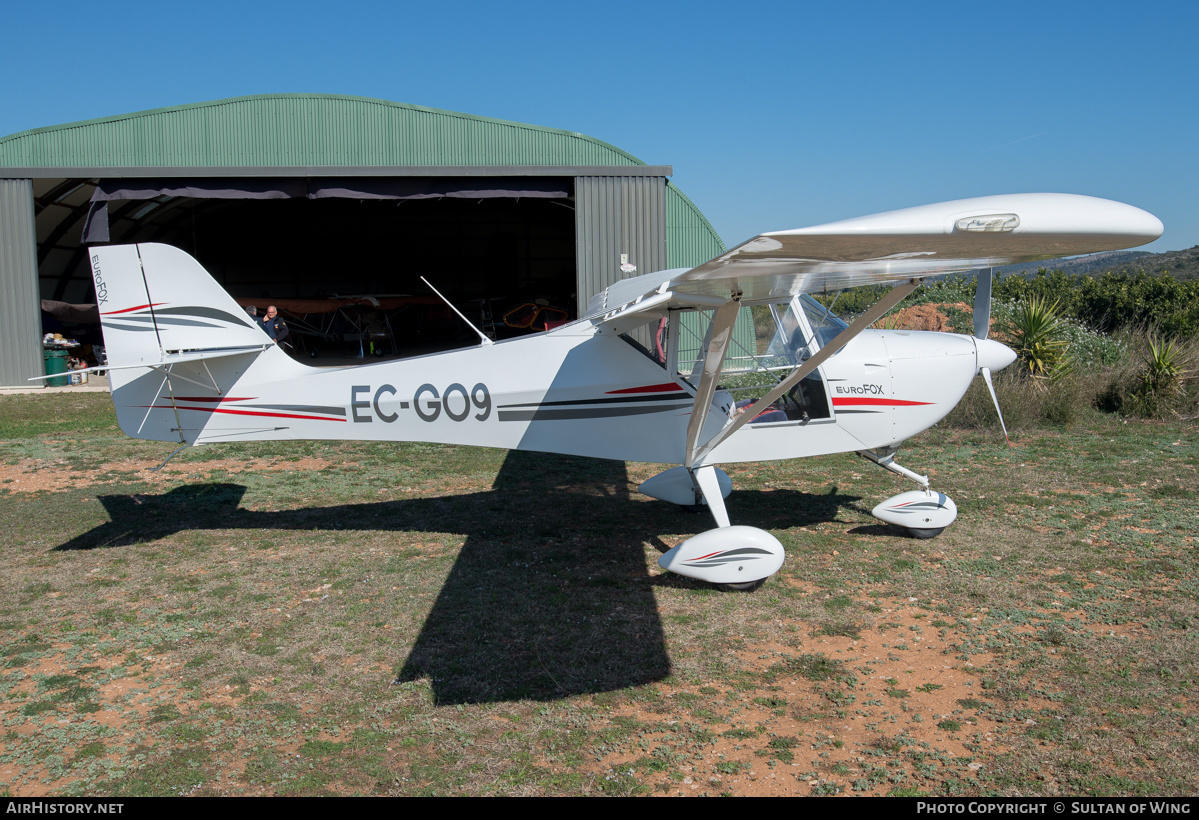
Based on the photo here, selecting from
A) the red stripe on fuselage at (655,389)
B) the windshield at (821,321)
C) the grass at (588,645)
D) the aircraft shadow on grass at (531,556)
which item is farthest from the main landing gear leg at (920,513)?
the red stripe on fuselage at (655,389)

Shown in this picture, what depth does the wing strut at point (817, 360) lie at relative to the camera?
445 cm

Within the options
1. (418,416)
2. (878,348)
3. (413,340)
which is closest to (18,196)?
(413,340)

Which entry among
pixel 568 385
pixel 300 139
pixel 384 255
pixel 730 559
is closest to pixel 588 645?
pixel 730 559

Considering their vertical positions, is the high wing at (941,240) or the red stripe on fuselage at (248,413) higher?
the high wing at (941,240)

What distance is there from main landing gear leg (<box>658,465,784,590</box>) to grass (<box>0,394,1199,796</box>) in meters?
0.18

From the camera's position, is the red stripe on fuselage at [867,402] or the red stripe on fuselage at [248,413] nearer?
the red stripe on fuselage at [867,402]

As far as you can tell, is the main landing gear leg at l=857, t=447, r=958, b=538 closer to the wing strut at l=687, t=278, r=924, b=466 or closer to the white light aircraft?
the white light aircraft

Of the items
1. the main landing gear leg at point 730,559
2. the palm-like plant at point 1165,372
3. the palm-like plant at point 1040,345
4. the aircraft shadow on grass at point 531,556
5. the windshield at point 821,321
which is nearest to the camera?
Answer: the aircraft shadow on grass at point 531,556

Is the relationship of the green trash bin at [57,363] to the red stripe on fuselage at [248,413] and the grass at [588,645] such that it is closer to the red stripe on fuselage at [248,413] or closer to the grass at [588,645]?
the grass at [588,645]

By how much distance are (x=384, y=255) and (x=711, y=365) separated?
26166mm

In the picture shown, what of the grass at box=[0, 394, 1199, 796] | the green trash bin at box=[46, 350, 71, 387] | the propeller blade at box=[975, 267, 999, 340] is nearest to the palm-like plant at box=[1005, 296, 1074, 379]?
the grass at box=[0, 394, 1199, 796]

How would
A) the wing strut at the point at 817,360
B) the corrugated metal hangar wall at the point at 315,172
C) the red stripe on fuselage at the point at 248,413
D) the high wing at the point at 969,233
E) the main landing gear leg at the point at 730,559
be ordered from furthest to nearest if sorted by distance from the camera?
the corrugated metal hangar wall at the point at 315,172, the red stripe on fuselage at the point at 248,413, the main landing gear leg at the point at 730,559, the wing strut at the point at 817,360, the high wing at the point at 969,233

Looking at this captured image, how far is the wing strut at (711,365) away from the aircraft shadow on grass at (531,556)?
1004mm
